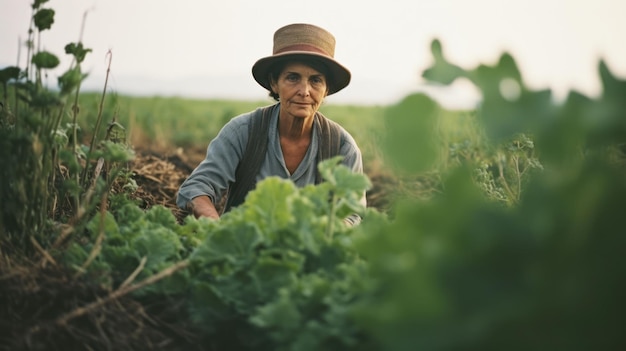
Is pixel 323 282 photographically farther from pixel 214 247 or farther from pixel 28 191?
pixel 28 191

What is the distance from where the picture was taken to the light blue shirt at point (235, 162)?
10.2 ft

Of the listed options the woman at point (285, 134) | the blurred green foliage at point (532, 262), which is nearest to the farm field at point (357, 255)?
the blurred green foliage at point (532, 262)

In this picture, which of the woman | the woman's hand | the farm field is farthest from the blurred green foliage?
the woman

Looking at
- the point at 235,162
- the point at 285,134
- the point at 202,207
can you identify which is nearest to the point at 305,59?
the point at 285,134

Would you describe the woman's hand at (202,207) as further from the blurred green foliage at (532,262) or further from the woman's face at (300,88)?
the blurred green foliage at (532,262)

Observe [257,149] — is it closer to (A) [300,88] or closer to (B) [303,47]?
(A) [300,88]

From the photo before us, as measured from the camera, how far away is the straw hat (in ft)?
10.3

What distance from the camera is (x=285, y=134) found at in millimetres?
3387

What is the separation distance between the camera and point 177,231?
1.93 m

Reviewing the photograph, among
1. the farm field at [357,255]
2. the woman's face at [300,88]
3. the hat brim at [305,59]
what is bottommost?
the farm field at [357,255]

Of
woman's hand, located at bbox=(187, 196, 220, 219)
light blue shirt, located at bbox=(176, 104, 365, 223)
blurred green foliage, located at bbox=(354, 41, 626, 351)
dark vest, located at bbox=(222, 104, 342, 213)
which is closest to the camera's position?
blurred green foliage, located at bbox=(354, 41, 626, 351)

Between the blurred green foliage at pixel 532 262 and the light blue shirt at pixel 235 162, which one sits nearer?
the blurred green foliage at pixel 532 262

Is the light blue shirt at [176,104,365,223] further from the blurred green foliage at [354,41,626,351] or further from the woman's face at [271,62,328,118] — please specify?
the blurred green foliage at [354,41,626,351]

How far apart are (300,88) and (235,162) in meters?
0.54
